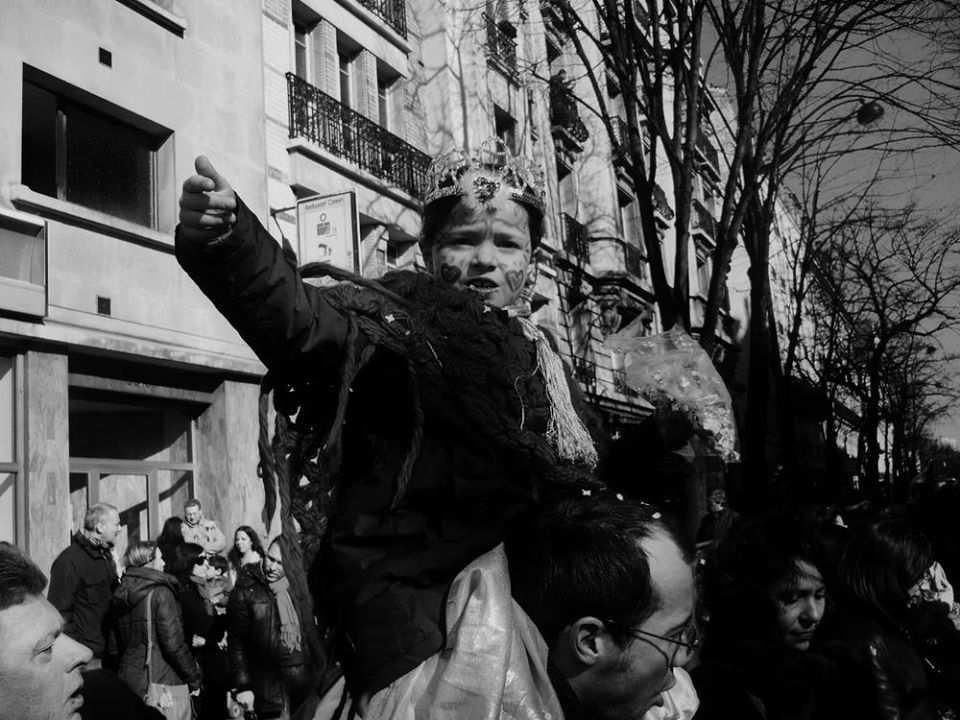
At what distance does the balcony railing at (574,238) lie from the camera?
75.2ft

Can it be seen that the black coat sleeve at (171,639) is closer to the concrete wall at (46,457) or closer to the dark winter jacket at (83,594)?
the dark winter jacket at (83,594)

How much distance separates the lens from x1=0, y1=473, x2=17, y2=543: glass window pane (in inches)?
358

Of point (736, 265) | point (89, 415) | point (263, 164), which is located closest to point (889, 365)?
point (736, 265)

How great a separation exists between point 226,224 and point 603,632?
3.18ft

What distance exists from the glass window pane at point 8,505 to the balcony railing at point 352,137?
21.7 feet

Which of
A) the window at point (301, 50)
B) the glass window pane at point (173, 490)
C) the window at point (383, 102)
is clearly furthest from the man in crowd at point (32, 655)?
the window at point (383, 102)

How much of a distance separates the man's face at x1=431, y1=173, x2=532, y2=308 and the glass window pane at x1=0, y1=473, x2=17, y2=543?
319 inches

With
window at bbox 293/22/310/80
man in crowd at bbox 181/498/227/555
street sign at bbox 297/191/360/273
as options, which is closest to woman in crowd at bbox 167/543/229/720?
man in crowd at bbox 181/498/227/555

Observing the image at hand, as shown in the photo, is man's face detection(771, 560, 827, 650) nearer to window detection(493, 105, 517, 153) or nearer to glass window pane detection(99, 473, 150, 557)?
glass window pane detection(99, 473, 150, 557)

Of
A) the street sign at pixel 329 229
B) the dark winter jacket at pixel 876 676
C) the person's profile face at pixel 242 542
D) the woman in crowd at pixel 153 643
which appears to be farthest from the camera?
the street sign at pixel 329 229

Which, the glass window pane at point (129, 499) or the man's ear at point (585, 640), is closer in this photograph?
the man's ear at point (585, 640)

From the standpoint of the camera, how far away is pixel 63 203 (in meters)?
9.87

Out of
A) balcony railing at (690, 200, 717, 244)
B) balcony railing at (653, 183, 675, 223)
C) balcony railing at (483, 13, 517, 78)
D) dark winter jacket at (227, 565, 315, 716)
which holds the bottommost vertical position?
dark winter jacket at (227, 565, 315, 716)

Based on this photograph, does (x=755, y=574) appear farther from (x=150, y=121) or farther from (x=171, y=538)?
(x=150, y=121)
